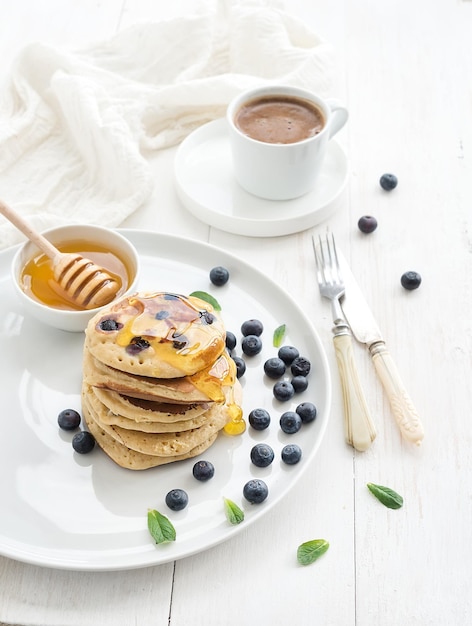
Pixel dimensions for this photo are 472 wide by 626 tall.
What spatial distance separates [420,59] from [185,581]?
288cm

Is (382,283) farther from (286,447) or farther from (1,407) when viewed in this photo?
(1,407)

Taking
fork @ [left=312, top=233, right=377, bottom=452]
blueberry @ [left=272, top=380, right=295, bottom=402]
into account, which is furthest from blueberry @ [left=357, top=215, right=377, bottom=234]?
blueberry @ [left=272, top=380, right=295, bottom=402]

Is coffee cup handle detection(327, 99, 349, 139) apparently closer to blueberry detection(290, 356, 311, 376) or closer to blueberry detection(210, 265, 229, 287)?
blueberry detection(210, 265, 229, 287)

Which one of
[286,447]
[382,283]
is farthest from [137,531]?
[382,283]

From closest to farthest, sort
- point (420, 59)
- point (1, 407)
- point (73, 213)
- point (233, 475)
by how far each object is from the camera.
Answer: point (233, 475)
point (1, 407)
point (73, 213)
point (420, 59)

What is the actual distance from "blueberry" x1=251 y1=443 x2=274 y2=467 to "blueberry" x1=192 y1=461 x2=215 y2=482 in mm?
124

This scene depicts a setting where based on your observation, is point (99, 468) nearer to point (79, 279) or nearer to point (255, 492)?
point (255, 492)

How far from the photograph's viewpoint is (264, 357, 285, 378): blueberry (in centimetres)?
231

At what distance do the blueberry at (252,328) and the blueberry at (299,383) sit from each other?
0.75 feet

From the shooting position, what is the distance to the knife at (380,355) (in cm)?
229

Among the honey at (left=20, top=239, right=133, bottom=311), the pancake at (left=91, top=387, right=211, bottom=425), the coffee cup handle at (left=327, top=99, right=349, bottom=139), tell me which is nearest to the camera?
the pancake at (left=91, top=387, right=211, bottom=425)

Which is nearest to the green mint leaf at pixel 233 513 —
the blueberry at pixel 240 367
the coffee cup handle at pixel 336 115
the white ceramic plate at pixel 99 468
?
the white ceramic plate at pixel 99 468

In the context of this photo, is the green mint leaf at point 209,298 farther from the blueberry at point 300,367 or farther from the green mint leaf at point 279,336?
the blueberry at point 300,367

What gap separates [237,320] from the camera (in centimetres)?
252
